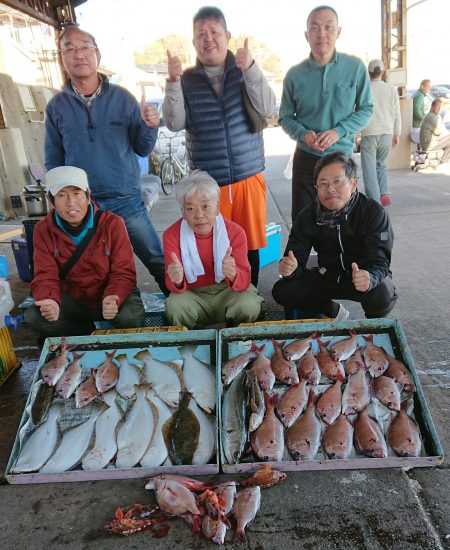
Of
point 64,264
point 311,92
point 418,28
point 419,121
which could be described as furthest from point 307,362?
point 418,28

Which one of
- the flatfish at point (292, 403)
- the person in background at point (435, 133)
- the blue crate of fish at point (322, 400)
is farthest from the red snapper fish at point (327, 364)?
the person in background at point (435, 133)

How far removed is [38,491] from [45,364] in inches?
25.4

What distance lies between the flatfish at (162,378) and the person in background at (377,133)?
504 centimetres

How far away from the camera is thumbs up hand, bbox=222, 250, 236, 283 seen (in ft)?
8.84

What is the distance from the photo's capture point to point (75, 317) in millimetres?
2934

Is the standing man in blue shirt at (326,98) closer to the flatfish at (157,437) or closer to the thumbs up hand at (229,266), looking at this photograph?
the thumbs up hand at (229,266)

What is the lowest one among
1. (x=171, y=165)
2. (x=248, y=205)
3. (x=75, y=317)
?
(x=75, y=317)

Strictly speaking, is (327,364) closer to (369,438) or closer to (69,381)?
(369,438)

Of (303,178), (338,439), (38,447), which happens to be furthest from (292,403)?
(303,178)

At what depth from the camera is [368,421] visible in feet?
6.48

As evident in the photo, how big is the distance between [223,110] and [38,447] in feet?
7.60

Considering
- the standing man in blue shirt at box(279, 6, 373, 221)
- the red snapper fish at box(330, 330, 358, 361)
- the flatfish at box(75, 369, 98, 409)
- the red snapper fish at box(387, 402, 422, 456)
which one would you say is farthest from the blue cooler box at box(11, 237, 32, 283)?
the red snapper fish at box(387, 402, 422, 456)

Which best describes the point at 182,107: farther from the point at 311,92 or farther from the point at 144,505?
the point at 144,505

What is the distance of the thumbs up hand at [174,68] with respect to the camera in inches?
114
